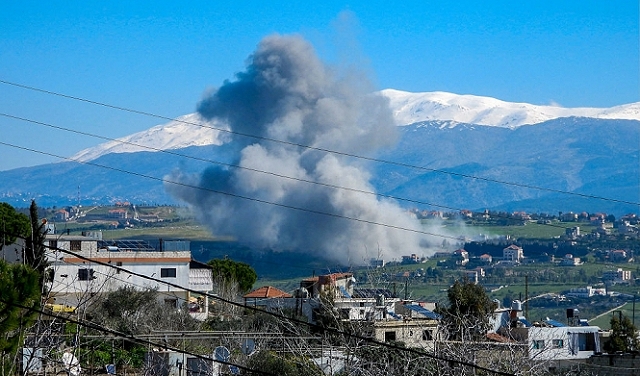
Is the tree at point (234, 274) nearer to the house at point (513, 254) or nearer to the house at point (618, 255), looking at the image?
the house at point (513, 254)

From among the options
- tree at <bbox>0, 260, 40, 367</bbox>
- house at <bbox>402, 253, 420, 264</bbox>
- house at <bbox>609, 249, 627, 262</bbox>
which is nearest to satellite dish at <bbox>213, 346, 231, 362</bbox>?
tree at <bbox>0, 260, 40, 367</bbox>

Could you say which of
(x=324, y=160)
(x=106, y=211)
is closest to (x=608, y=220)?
(x=324, y=160)

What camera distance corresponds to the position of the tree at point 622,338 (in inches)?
1529

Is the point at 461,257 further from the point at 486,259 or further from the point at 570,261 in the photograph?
the point at 570,261

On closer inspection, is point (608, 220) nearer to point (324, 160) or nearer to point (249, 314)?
point (324, 160)

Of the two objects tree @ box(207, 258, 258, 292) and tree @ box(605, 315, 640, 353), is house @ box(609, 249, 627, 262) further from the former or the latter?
tree @ box(605, 315, 640, 353)

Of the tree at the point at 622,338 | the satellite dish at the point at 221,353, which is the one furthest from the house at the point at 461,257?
the satellite dish at the point at 221,353

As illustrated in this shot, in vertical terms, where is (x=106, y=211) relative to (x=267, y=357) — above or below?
above

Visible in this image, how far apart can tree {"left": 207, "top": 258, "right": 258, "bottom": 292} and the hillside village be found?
1154 millimetres

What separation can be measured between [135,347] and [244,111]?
10774 cm

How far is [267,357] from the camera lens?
2272 cm

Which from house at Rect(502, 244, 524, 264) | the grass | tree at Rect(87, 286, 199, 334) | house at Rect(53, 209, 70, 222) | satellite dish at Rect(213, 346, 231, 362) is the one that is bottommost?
satellite dish at Rect(213, 346, 231, 362)

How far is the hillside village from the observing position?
73.4ft

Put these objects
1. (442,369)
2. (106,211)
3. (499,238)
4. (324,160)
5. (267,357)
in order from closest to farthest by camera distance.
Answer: (442,369) → (267,357) → (324,160) → (499,238) → (106,211)
